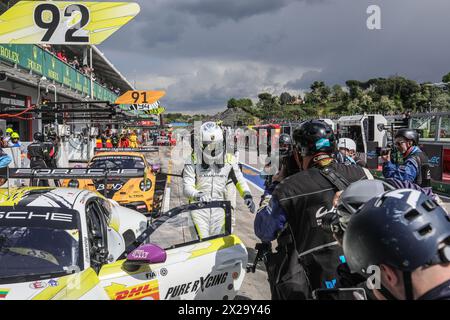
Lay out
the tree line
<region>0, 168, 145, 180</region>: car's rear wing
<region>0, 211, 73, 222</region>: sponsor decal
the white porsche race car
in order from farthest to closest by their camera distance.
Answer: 1. the tree line
2. <region>0, 168, 145, 180</region>: car's rear wing
3. <region>0, 211, 73, 222</region>: sponsor decal
4. the white porsche race car

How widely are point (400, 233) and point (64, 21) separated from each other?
579cm

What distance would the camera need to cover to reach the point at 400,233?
134 cm

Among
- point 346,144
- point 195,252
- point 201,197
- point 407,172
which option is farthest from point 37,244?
point 346,144

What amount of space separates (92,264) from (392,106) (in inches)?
2826

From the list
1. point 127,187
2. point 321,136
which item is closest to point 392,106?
point 127,187

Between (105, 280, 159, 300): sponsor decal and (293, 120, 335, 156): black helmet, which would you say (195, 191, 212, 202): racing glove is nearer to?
(105, 280, 159, 300): sponsor decal

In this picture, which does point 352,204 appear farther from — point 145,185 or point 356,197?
point 145,185

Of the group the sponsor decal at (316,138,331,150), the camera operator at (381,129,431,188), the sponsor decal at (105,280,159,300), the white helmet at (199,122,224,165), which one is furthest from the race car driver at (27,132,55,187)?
the sponsor decal at (316,138,331,150)

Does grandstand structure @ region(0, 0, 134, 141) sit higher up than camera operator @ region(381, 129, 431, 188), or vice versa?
grandstand structure @ region(0, 0, 134, 141)

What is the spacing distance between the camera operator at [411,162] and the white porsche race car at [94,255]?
248 cm

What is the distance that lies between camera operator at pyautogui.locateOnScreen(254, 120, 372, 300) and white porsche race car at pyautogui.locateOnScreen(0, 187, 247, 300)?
2.93ft

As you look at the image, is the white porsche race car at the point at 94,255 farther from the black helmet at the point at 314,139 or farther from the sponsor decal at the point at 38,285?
the black helmet at the point at 314,139

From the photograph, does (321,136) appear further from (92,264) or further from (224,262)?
(92,264)

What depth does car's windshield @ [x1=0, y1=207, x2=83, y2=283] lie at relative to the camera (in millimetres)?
3004
